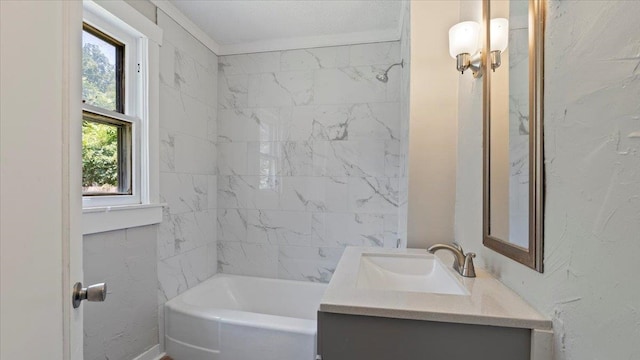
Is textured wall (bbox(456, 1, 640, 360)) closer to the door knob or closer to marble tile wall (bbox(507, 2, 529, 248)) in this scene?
marble tile wall (bbox(507, 2, 529, 248))

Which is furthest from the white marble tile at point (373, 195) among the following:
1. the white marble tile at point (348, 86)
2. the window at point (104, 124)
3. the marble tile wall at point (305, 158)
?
the window at point (104, 124)

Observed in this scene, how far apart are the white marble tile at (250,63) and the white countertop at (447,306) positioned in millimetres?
2145

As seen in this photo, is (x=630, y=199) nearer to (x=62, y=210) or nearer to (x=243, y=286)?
(x=62, y=210)

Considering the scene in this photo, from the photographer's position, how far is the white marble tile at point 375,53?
2387 mm

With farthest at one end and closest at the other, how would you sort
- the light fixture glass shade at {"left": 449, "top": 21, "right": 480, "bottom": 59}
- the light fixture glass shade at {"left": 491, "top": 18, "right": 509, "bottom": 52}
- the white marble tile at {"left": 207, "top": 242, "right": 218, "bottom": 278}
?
1. the white marble tile at {"left": 207, "top": 242, "right": 218, "bottom": 278}
2. the light fixture glass shade at {"left": 449, "top": 21, "right": 480, "bottom": 59}
3. the light fixture glass shade at {"left": 491, "top": 18, "right": 509, "bottom": 52}

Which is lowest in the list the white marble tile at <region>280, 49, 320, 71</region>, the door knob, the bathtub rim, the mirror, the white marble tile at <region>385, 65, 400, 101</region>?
the bathtub rim

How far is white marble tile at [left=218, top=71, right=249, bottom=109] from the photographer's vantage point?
266cm

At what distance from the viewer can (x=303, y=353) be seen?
1.69 metres

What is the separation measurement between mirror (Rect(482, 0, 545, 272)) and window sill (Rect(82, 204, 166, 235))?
72.9 inches

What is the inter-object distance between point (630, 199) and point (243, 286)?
255cm

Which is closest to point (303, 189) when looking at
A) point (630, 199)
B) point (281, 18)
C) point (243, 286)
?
point (243, 286)

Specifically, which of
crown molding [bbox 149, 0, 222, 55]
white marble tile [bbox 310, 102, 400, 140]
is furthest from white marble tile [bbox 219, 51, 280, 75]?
white marble tile [bbox 310, 102, 400, 140]

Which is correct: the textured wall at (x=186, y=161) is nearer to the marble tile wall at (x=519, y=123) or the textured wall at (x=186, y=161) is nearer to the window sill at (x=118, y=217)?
the window sill at (x=118, y=217)

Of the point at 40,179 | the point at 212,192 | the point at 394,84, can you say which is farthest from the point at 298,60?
the point at 40,179
